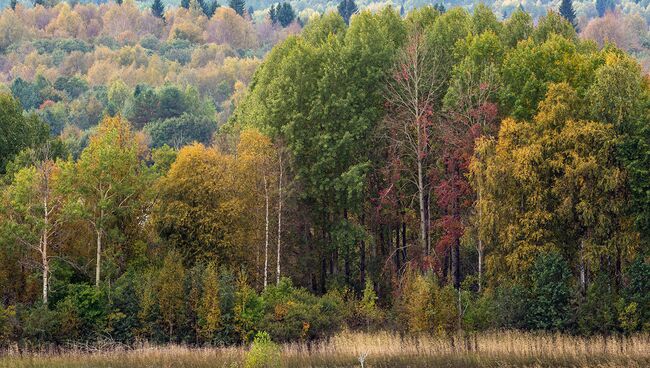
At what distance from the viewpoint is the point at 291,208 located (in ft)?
187

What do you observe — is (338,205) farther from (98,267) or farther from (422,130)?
(98,267)

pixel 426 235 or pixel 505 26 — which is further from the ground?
pixel 505 26

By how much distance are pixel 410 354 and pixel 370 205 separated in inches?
566

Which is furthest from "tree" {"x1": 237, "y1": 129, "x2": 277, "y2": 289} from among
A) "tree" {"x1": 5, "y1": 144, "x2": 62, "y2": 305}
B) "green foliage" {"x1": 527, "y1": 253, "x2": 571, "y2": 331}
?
"green foliage" {"x1": 527, "y1": 253, "x2": 571, "y2": 331}

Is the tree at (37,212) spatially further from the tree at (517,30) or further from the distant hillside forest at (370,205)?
the tree at (517,30)

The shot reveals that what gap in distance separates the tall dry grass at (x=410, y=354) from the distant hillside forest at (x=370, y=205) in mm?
1468

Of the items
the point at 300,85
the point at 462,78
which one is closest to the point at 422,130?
the point at 462,78

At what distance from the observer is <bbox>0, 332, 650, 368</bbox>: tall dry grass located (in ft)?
147

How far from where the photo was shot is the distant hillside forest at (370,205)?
5003 cm

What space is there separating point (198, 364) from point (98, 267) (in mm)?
9352

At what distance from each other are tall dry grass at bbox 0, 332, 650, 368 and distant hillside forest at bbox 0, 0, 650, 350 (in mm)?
1468

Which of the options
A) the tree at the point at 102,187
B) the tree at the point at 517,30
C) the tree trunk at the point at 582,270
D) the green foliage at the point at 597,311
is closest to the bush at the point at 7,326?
the tree at the point at 102,187

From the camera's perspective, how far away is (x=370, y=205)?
59656 mm

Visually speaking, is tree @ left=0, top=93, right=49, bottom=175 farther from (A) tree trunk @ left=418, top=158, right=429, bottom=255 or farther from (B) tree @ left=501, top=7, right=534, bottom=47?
(B) tree @ left=501, top=7, right=534, bottom=47
